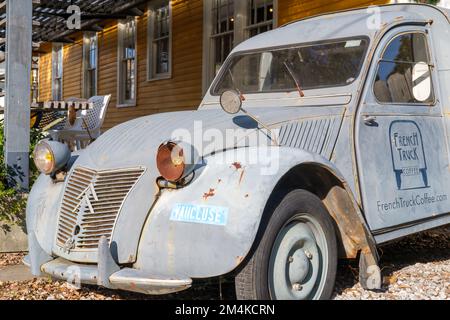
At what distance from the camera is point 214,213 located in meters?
2.94

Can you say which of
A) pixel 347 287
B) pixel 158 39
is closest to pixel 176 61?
pixel 158 39

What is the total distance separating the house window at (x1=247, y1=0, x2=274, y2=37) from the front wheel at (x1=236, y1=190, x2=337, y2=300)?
23.0 feet

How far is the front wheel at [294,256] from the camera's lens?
296cm

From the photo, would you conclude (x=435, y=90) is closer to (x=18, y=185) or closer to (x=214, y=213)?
(x=214, y=213)

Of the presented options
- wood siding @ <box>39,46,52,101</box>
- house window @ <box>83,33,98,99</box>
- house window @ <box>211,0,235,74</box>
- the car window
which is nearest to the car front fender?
the car window

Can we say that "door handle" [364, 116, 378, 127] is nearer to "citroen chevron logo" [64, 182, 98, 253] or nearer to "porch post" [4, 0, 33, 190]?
"citroen chevron logo" [64, 182, 98, 253]

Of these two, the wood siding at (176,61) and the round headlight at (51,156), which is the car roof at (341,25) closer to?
the round headlight at (51,156)

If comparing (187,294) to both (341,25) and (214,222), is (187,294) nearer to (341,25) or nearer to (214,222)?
(214,222)

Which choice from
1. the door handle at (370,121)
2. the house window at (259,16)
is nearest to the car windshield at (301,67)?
the door handle at (370,121)

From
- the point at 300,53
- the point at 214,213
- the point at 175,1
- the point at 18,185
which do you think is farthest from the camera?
the point at 175,1

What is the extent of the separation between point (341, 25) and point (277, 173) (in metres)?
1.93

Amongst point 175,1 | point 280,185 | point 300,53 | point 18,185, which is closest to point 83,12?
point 175,1

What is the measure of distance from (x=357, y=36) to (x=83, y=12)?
11094 millimetres

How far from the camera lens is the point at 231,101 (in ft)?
11.2
